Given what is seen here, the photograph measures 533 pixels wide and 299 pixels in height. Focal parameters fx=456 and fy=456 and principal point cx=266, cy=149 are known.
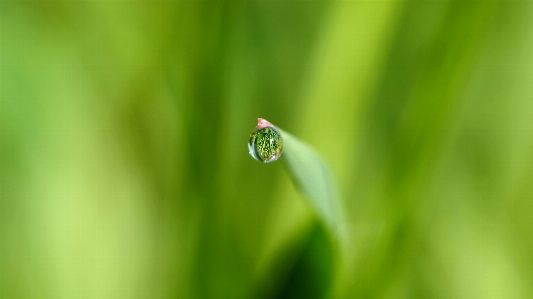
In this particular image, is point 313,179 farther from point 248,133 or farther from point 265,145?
point 248,133

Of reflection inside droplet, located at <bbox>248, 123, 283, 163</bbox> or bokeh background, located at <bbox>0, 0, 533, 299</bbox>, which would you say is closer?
reflection inside droplet, located at <bbox>248, 123, 283, 163</bbox>

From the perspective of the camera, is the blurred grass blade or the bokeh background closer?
the blurred grass blade

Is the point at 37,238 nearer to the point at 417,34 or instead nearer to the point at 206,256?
the point at 206,256

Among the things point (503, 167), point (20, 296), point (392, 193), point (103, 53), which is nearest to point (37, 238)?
point (20, 296)

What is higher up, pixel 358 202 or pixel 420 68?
pixel 420 68
